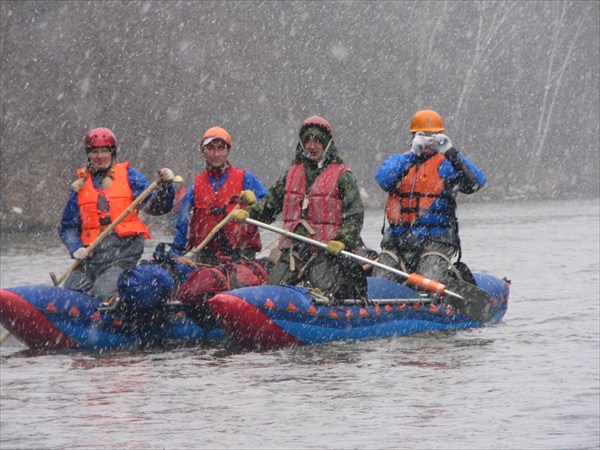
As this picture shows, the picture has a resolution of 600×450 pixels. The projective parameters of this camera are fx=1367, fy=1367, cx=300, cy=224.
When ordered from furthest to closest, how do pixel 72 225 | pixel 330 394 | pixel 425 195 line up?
pixel 425 195, pixel 72 225, pixel 330 394

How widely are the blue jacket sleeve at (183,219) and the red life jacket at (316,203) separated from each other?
85cm

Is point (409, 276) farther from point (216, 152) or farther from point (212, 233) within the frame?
point (216, 152)

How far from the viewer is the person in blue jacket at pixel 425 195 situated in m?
12.1

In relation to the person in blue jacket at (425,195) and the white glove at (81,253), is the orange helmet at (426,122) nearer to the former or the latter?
the person in blue jacket at (425,195)

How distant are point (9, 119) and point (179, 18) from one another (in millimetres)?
9661

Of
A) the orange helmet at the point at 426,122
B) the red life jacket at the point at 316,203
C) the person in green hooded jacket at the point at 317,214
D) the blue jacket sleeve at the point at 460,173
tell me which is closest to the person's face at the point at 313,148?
the person in green hooded jacket at the point at 317,214

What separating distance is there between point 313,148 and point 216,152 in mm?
877

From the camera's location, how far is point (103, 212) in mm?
11477

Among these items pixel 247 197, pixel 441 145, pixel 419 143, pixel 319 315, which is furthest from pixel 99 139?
pixel 441 145

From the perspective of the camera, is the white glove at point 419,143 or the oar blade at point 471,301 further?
the oar blade at point 471,301

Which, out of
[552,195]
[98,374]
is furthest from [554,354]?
[552,195]

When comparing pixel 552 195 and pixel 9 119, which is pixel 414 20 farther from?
pixel 9 119

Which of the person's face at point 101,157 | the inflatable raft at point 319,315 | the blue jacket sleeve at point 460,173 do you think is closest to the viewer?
the inflatable raft at point 319,315

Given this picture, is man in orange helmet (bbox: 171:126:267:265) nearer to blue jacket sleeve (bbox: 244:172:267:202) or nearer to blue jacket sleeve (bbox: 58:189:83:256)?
blue jacket sleeve (bbox: 244:172:267:202)
